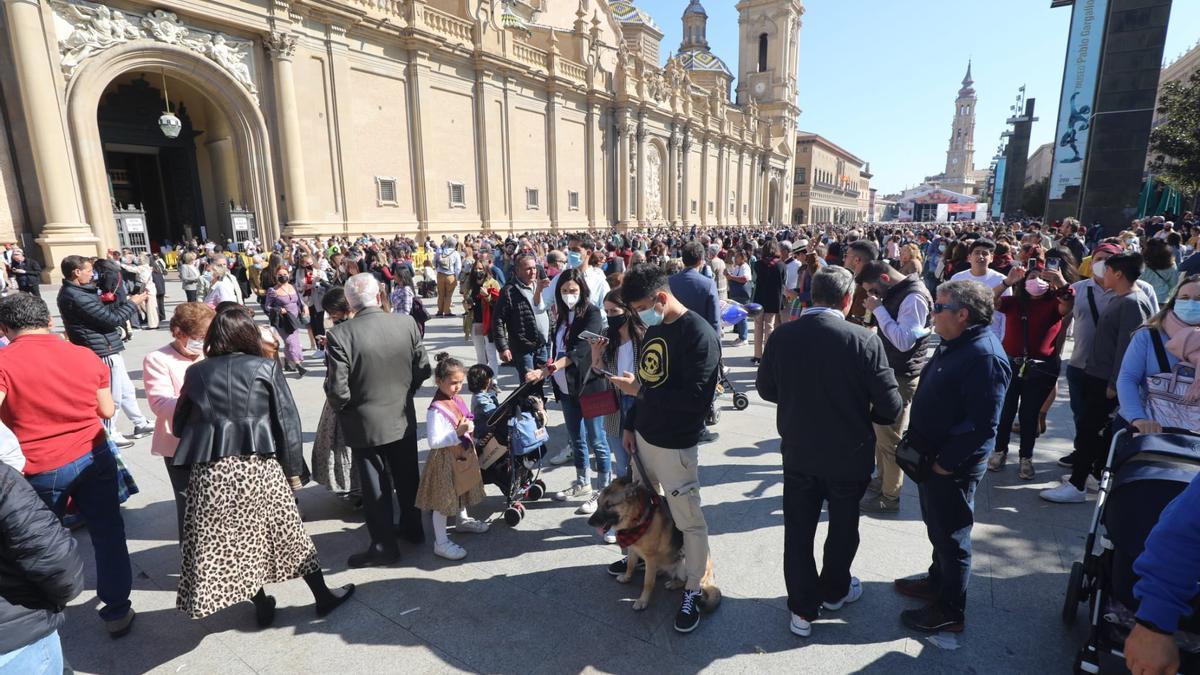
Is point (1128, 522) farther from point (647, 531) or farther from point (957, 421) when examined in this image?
point (647, 531)

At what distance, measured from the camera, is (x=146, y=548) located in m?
4.01

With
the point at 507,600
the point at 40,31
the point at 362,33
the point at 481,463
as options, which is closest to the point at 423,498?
the point at 481,463

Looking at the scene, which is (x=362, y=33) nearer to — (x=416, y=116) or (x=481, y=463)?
(x=416, y=116)

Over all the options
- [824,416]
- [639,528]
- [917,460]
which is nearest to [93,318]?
[639,528]

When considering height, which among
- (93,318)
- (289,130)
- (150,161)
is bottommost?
(93,318)

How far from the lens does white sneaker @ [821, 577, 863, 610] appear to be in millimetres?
3205

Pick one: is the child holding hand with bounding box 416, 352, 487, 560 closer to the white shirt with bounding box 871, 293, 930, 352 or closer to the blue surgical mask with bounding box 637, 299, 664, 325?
the blue surgical mask with bounding box 637, 299, 664, 325

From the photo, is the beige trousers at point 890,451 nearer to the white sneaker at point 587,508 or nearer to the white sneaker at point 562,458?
the white sneaker at point 587,508

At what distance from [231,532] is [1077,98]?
29944 millimetres

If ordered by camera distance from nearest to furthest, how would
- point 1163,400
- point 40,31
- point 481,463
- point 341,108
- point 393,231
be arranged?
1. point 1163,400
2. point 481,463
3. point 40,31
4. point 341,108
5. point 393,231

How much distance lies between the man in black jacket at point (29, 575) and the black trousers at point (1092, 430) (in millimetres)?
6146

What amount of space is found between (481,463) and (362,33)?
22354 mm

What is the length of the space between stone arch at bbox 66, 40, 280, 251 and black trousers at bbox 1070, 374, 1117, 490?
21.8m

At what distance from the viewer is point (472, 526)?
416 centimetres
